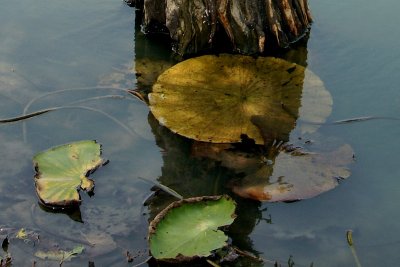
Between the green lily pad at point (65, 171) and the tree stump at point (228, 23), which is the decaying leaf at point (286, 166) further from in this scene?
the tree stump at point (228, 23)

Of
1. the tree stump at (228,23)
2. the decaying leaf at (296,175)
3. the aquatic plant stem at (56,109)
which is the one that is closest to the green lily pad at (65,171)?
the aquatic plant stem at (56,109)

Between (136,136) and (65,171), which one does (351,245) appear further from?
(65,171)

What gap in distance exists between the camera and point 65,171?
8.04 feet

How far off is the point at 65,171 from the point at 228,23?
1413 millimetres

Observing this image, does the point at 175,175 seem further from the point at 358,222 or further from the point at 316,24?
the point at 316,24

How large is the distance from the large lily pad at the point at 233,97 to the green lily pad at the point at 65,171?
1.29 feet

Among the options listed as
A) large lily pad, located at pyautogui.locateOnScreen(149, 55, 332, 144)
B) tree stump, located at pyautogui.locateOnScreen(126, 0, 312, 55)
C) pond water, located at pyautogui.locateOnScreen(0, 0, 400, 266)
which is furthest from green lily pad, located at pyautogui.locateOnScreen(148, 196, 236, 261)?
tree stump, located at pyautogui.locateOnScreen(126, 0, 312, 55)

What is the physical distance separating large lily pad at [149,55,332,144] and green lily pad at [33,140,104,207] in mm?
392

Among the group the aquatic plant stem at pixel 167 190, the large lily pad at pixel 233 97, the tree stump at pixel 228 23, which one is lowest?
the aquatic plant stem at pixel 167 190

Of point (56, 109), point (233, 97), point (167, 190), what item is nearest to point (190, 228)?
point (167, 190)

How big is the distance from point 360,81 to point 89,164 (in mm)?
1637

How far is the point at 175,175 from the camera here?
8.28ft

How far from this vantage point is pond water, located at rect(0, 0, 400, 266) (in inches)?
87.0

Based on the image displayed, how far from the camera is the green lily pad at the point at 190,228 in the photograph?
6.74 ft
